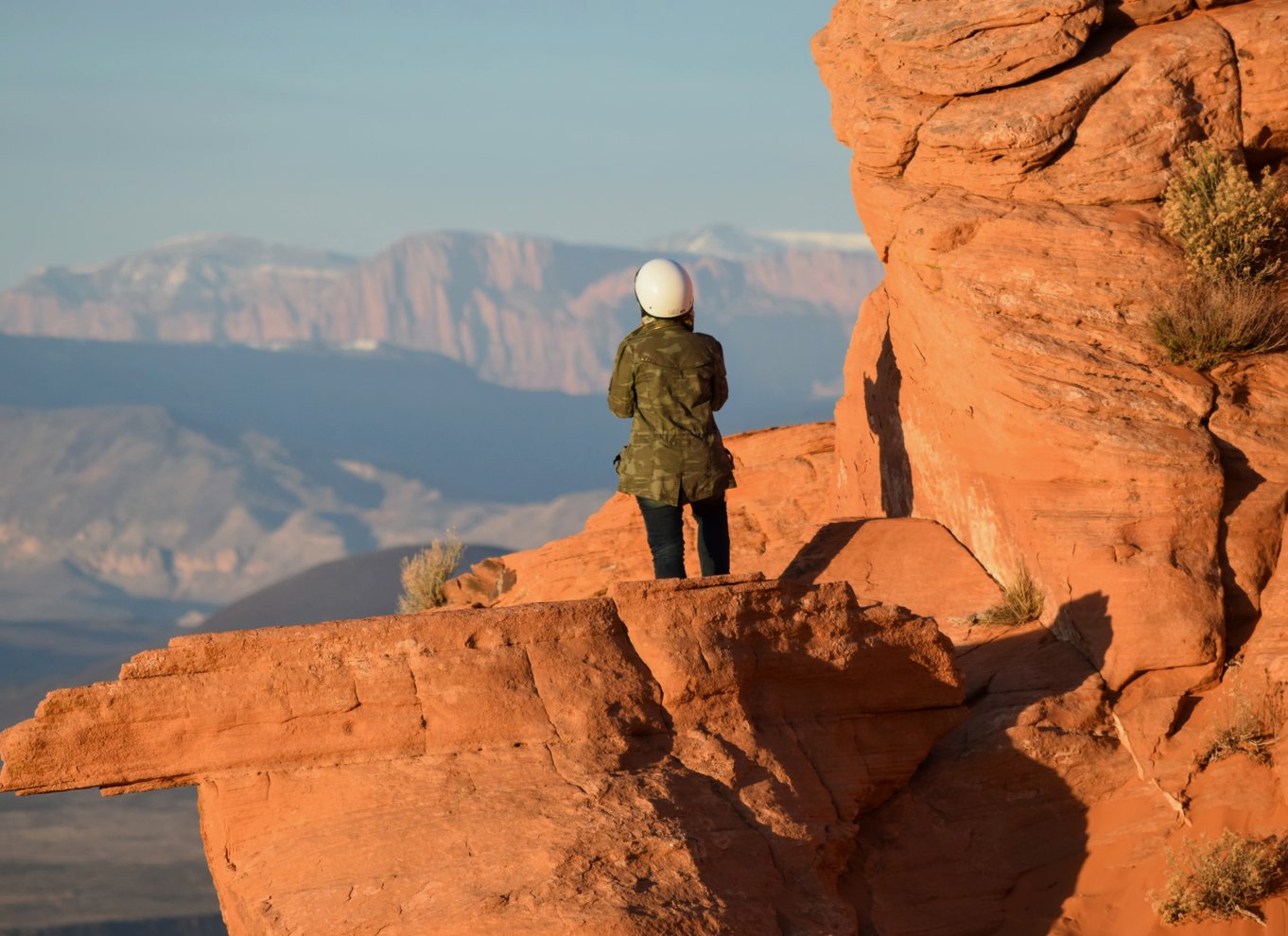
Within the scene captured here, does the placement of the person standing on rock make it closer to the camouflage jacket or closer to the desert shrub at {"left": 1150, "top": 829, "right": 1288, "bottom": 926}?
the camouflage jacket

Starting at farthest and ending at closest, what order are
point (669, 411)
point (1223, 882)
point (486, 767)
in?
point (669, 411) < point (1223, 882) < point (486, 767)

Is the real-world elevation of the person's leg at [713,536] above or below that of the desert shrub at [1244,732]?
above

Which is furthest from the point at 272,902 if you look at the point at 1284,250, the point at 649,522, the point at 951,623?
the point at 1284,250

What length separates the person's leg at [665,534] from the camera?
9.96m

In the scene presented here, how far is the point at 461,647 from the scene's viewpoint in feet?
25.7

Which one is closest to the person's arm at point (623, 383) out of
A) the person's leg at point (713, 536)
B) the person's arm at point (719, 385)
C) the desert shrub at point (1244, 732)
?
the person's arm at point (719, 385)

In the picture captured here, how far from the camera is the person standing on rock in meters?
9.86

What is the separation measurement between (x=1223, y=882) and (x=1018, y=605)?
8.54 ft

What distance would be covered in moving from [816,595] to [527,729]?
2076 mm

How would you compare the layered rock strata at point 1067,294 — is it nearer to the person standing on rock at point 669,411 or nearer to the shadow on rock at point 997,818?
the shadow on rock at point 997,818

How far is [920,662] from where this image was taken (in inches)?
361

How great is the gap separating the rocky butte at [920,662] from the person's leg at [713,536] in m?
0.71

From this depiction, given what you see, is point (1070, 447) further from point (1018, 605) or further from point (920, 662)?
point (920, 662)

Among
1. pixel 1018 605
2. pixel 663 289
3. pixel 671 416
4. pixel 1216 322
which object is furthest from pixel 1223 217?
pixel 671 416
